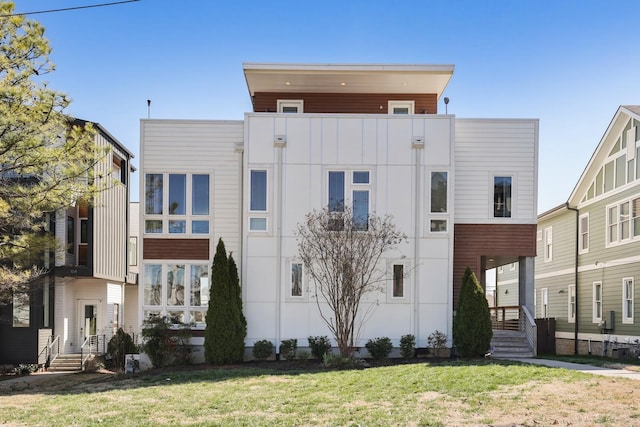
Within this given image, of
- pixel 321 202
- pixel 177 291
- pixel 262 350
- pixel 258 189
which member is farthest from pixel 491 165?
pixel 177 291

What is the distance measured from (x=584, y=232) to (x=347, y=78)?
12.3 metres

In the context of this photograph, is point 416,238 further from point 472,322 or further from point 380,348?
point 380,348

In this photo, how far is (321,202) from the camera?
63.5 ft

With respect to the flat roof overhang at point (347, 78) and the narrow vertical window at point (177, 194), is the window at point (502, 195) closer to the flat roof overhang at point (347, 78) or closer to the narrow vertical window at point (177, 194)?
the flat roof overhang at point (347, 78)

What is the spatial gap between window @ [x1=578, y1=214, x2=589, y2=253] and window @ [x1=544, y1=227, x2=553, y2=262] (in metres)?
3.24

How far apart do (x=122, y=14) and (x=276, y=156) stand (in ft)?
19.9

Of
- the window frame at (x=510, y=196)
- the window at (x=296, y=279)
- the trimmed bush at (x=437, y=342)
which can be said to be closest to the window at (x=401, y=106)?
the window frame at (x=510, y=196)

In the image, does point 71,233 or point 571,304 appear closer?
point 71,233

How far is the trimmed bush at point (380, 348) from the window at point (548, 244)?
15.2 m

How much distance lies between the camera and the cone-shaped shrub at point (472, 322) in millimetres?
18156

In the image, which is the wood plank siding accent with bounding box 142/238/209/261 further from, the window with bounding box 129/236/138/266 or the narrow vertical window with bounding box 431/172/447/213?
the window with bounding box 129/236/138/266

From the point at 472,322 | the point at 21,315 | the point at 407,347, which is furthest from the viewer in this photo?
the point at 21,315

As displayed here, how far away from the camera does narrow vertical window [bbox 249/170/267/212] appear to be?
19.4m

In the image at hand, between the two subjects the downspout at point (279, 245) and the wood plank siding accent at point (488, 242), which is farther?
the wood plank siding accent at point (488, 242)
